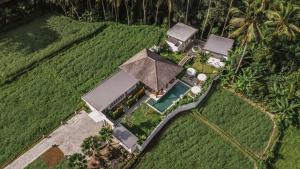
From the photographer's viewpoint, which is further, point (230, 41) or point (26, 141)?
point (230, 41)

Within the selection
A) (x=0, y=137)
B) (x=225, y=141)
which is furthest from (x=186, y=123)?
(x=0, y=137)

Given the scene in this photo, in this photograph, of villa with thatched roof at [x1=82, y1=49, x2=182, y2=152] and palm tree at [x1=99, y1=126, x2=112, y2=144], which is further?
villa with thatched roof at [x1=82, y1=49, x2=182, y2=152]

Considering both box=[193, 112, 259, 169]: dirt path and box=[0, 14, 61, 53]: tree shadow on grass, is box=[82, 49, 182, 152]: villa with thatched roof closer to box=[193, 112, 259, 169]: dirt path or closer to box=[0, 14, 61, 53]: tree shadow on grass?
box=[193, 112, 259, 169]: dirt path

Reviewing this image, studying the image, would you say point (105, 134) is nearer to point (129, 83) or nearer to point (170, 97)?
point (129, 83)

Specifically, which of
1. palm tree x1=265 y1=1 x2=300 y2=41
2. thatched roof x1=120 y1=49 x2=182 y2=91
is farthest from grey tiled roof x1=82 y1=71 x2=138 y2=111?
palm tree x1=265 y1=1 x2=300 y2=41

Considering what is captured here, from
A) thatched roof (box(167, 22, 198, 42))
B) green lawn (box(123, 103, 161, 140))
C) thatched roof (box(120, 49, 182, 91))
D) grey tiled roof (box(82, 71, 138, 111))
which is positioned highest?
thatched roof (box(167, 22, 198, 42))

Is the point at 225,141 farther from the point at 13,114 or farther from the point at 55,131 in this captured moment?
the point at 13,114
